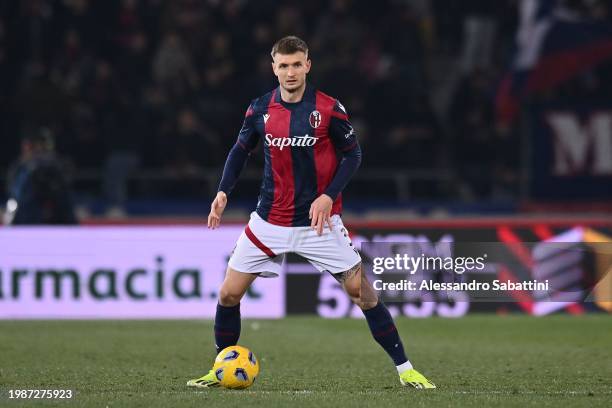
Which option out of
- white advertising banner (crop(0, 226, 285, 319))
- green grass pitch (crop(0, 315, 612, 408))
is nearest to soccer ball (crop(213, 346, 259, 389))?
green grass pitch (crop(0, 315, 612, 408))

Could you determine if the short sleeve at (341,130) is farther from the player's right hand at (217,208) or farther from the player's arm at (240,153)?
the player's right hand at (217,208)

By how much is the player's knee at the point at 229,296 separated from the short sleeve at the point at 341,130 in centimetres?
102

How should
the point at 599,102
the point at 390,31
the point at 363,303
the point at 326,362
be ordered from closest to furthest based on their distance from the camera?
the point at 363,303
the point at 326,362
the point at 599,102
the point at 390,31

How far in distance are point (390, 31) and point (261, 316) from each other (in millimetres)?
5930

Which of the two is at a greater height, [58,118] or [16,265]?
[58,118]

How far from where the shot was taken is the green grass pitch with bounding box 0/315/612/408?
7.11 m

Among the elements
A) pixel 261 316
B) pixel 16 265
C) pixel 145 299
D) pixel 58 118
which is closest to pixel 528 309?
pixel 261 316

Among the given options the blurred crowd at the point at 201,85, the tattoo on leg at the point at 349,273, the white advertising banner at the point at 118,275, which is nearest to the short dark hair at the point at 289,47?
the tattoo on leg at the point at 349,273

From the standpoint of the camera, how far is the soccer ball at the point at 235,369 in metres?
7.42

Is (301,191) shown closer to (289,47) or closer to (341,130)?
(341,130)

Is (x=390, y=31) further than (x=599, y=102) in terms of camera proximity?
Yes

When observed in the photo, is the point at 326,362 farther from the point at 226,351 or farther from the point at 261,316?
the point at 261,316

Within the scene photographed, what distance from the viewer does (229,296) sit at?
7.50 meters

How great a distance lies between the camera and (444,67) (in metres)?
18.0
